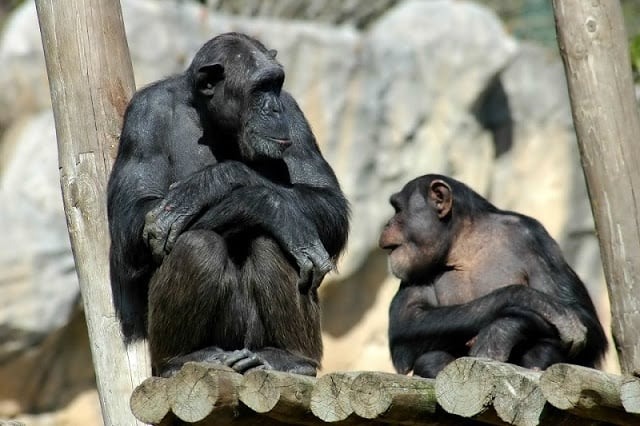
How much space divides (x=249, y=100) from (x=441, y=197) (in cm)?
164

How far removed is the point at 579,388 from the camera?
4.55 meters

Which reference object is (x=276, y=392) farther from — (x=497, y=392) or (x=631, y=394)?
(x=631, y=394)

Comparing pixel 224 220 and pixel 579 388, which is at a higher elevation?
pixel 224 220

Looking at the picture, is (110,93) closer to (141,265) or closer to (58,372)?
(141,265)

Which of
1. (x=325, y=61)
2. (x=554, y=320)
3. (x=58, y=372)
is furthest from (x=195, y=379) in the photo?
(x=325, y=61)

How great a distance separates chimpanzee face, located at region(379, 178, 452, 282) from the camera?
277 inches

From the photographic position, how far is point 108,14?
632cm

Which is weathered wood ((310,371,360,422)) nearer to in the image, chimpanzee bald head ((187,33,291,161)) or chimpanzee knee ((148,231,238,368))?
chimpanzee knee ((148,231,238,368))

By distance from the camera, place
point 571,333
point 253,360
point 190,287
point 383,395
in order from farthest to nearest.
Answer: point 571,333 → point 190,287 → point 253,360 → point 383,395

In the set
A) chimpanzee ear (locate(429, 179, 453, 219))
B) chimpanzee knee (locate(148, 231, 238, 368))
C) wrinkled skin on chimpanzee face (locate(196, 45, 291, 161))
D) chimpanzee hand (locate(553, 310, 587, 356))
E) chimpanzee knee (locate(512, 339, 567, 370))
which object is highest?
wrinkled skin on chimpanzee face (locate(196, 45, 291, 161))

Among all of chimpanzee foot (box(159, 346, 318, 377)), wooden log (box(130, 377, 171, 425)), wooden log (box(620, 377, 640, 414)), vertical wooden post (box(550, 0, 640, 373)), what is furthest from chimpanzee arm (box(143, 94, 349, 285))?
wooden log (box(620, 377, 640, 414))

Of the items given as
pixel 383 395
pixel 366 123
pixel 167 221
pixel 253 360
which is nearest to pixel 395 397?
pixel 383 395

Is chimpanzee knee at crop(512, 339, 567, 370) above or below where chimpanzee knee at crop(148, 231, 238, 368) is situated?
→ below

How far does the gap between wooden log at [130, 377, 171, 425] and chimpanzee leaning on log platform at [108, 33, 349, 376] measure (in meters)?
0.50
